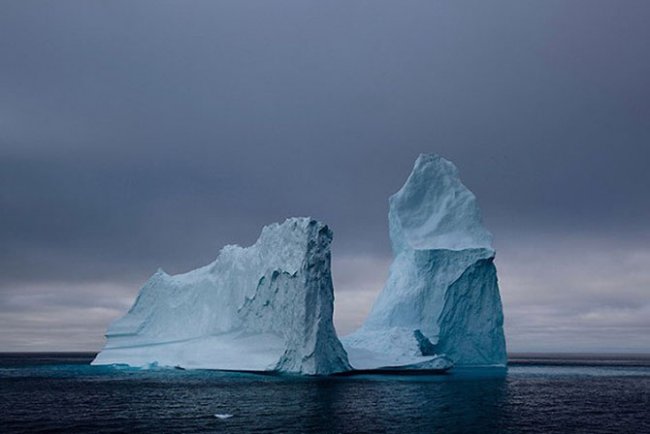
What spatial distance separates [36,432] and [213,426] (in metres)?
5.79

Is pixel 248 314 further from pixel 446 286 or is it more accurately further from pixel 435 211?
pixel 435 211

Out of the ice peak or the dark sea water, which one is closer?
the dark sea water

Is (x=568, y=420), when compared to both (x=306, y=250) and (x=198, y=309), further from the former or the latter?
(x=198, y=309)

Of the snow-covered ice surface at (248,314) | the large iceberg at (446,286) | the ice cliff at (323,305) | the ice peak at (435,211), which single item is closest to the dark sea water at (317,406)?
the snow-covered ice surface at (248,314)

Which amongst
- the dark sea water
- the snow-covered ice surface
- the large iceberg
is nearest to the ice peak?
the large iceberg

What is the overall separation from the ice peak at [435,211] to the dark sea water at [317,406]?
46.8ft

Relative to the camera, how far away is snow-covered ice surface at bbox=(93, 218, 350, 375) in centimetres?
4172

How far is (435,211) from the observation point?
191 ft

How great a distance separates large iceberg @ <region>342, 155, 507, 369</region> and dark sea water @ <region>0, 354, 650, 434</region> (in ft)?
31.6

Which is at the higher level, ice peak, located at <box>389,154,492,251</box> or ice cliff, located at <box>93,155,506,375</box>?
ice peak, located at <box>389,154,492,251</box>

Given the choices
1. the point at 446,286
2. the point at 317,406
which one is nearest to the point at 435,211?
the point at 446,286

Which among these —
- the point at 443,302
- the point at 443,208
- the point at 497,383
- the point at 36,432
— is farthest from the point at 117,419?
the point at 443,208

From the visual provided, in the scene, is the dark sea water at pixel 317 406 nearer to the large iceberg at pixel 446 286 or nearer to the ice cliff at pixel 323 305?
the ice cliff at pixel 323 305

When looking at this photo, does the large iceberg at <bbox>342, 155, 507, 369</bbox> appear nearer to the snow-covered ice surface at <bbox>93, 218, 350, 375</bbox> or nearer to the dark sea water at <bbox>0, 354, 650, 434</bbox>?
the snow-covered ice surface at <bbox>93, 218, 350, 375</bbox>
